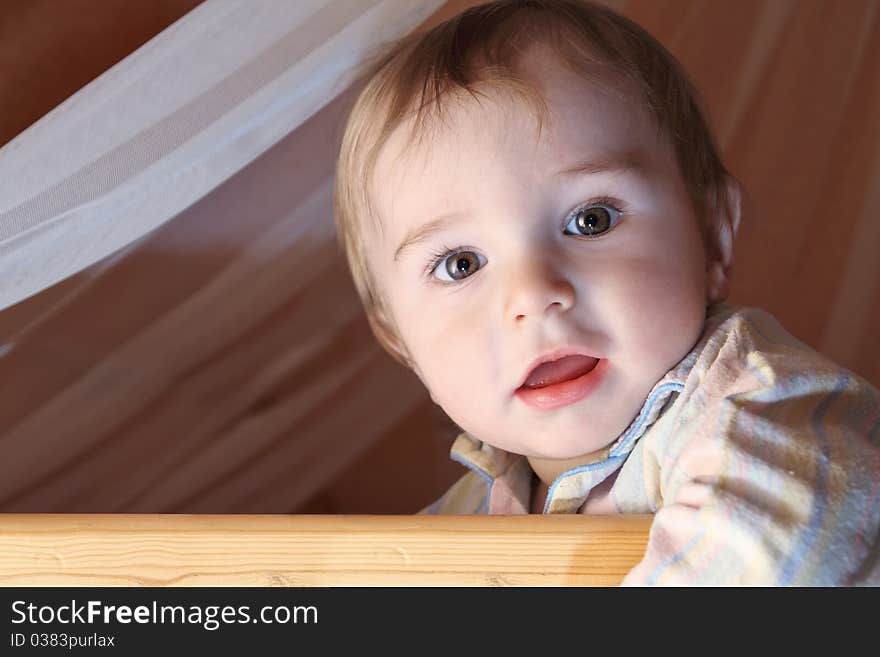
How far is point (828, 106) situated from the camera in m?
1.56

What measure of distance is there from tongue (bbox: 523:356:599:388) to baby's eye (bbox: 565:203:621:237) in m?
0.11

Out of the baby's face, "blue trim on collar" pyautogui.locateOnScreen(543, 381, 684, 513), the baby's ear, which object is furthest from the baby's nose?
the baby's ear

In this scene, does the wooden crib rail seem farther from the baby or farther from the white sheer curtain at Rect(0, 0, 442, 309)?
the white sheer curtain at Rect(0, 0, 442, 309)

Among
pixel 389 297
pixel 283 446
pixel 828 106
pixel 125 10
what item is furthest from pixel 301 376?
pixel 828 106

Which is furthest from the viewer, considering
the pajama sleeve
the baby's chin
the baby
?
the baby's chin

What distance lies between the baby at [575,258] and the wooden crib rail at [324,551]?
55mm

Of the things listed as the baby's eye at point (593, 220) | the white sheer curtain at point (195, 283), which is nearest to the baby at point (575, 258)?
the baby's eye at point (593, 220)

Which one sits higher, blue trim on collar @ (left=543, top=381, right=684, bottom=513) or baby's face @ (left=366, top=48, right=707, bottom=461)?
baby's face @ (left=366, top=48, right=707, bottom=461)

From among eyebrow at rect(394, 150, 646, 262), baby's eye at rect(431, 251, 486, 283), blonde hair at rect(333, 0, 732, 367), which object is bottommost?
baby's eye at rect(431, 251, 486, 283)

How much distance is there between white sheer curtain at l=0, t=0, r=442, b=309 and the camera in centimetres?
85

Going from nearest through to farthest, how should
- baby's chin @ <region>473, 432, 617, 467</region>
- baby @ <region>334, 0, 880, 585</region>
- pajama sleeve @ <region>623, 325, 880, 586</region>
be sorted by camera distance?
pajama sleeve @ <region>623, 325, 880, 586</region>, baby @ <region>334, 0, 880, 585</region>, baby's chin @ <region>473, 432, 617, 467</region>

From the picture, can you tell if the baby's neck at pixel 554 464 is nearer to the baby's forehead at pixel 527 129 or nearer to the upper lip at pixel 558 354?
the upper lip at pixel 558 354

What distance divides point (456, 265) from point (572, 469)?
0.22m

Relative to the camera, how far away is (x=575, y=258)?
88 centimetres
